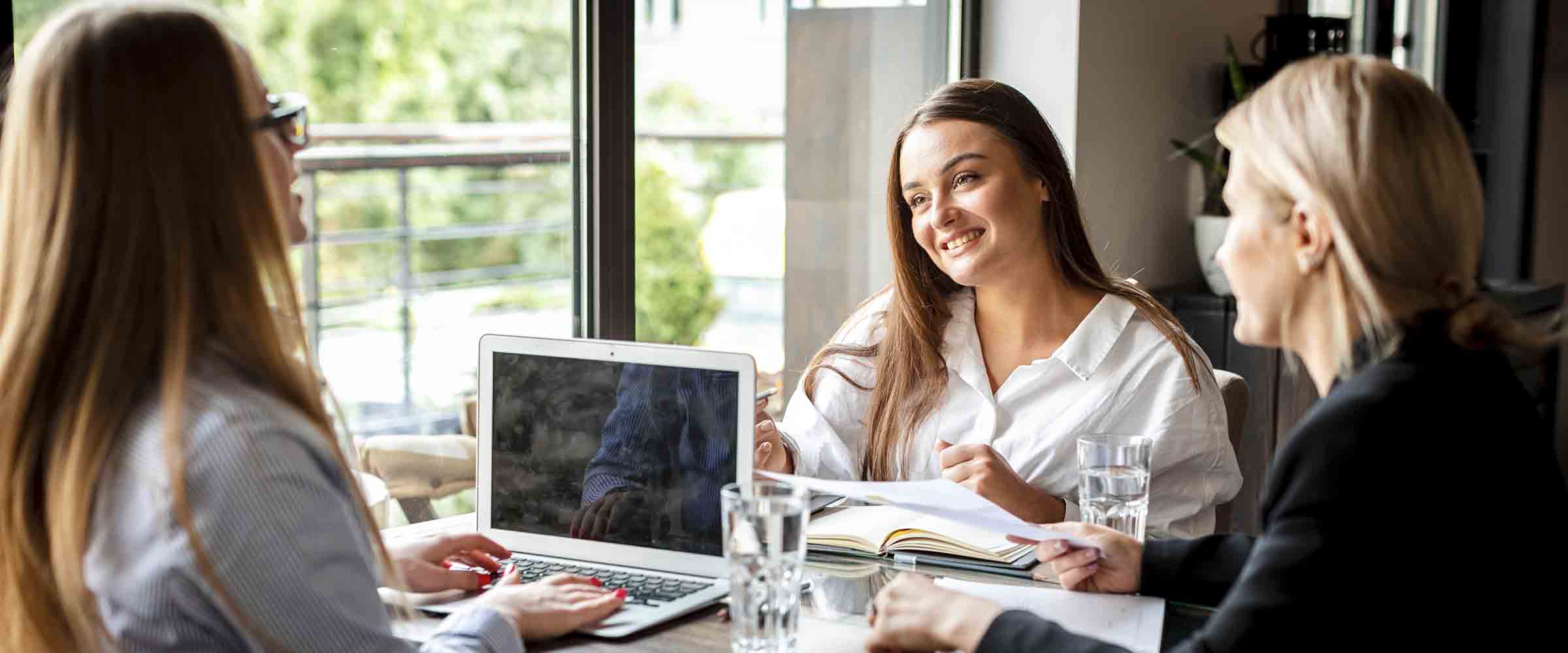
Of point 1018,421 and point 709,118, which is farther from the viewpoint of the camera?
point 709,118

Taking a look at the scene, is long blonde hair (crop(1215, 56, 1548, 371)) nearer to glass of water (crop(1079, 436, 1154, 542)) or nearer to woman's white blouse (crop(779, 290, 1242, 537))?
glass of water (crop(1079, 436, 1154, 542))

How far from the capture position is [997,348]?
1.98 m

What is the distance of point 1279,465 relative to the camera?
1018mm

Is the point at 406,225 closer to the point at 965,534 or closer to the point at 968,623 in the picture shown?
the point at 965,534

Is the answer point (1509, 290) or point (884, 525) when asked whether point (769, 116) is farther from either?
point (1509, 290)

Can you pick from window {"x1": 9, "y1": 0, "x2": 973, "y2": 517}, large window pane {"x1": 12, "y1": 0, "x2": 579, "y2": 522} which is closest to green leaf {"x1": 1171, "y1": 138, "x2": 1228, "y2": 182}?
window {"x1": 9, "y1": 0, "x2": 973, "y2": 517}

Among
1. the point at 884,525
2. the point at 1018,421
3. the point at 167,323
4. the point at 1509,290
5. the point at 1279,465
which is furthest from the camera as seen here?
the point at 1509,290

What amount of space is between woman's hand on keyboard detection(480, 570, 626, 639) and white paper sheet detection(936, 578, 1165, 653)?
1.04ft

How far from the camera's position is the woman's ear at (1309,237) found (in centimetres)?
105

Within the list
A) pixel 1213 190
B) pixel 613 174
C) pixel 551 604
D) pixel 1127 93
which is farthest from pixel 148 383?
pixel 1213 190

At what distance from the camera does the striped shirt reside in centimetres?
88

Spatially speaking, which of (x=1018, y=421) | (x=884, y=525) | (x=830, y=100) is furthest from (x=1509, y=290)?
(x=884, y=525)

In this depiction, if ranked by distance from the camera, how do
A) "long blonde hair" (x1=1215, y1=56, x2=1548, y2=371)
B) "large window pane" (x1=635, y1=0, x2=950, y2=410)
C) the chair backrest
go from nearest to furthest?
"long blonde hair" (x1=1215, y1=56, x2=1548, y2=371) → the chair backrest → "large window pane" (x1=635, y1=0, x2=950, y2=410)

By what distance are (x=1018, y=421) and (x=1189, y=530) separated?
275 millimetres
